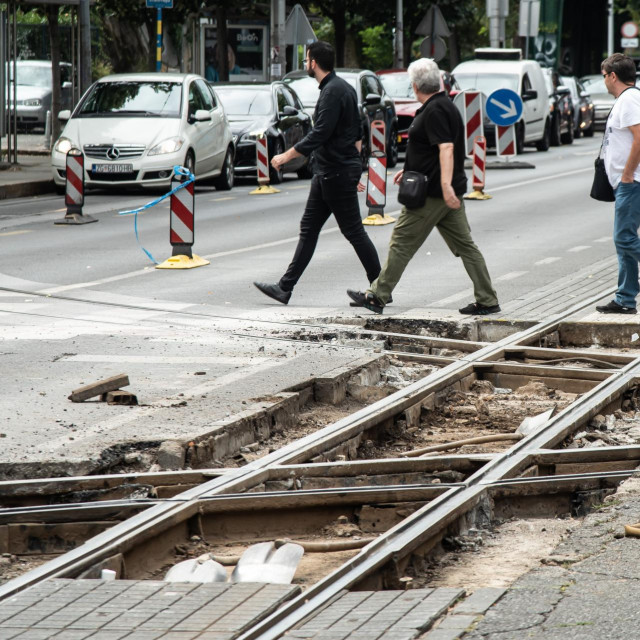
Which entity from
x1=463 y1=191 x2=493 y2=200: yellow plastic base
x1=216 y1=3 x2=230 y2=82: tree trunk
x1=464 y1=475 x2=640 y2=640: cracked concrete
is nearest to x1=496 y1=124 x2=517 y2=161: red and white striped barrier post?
x1=463 y1=191 x2=493 y2=200: yellow plastic base

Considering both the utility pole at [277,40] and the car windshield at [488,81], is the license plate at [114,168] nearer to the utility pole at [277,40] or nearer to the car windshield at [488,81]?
the utility pole at [277,40]

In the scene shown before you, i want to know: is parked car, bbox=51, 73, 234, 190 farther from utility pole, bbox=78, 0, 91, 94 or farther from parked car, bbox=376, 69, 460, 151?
parked car, bbox=376, 69, 460, 151

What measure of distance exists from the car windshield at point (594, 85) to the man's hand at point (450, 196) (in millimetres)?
40686

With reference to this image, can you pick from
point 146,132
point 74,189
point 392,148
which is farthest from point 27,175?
point 392,148

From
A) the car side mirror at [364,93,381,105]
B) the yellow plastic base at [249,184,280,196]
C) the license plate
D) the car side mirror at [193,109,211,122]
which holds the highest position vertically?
the car side mirror at [364,93,381,105]

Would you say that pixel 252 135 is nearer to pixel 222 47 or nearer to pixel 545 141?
pixel 222 47

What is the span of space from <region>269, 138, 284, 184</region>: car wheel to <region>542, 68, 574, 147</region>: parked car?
12.3 m

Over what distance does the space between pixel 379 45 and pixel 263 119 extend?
118ft

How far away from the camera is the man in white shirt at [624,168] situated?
377 inches

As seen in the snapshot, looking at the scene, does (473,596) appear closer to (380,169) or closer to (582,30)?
(380,169)

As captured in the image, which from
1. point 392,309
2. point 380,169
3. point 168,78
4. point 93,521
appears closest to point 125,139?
point 168,78

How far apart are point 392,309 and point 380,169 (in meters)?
7.07

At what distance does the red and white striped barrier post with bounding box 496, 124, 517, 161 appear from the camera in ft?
87.6

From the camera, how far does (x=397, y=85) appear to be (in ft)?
106
